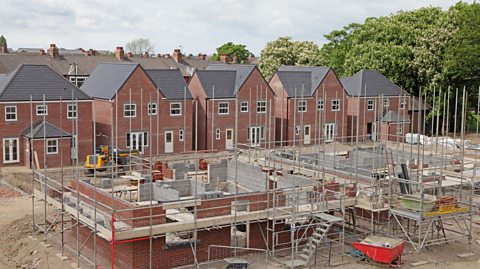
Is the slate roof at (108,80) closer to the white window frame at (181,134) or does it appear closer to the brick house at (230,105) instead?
the white window frame at (181,134)

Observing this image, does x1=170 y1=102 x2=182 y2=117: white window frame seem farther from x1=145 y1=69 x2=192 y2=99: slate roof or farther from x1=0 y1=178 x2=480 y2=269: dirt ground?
x1=0 y1=178 x2=480 y2=269: dirt ground

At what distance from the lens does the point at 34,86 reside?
121ft

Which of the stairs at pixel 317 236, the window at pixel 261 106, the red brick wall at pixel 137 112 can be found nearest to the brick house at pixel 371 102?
the window at pixel 261 106

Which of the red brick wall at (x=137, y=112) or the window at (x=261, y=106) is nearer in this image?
the red brick wall at (x=137, y=112)

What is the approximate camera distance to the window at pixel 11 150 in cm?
3588

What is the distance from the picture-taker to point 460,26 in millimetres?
52250

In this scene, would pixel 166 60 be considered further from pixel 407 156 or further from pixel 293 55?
pixel 407 156

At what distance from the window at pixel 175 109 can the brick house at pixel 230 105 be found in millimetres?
2231

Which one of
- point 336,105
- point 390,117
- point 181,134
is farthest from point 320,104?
point 181,134

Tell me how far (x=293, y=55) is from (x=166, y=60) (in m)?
15.3

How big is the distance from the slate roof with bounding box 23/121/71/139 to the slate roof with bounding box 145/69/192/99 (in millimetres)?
7852

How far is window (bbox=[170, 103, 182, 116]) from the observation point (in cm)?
4147

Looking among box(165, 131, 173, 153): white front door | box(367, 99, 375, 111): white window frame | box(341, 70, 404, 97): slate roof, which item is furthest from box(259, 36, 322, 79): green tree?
box(165, 131, 173, 153): white front door

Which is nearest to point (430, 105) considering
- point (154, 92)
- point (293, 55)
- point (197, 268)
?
point (293, 55)
